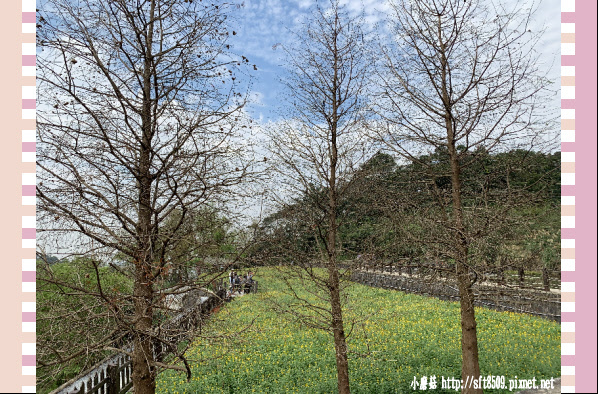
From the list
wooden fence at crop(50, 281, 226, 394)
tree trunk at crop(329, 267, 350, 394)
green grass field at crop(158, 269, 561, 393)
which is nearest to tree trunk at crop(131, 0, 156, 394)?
wooden fence at crop(50, 281, 226, 394)

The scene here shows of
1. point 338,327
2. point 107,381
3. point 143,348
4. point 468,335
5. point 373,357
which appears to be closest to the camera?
point 143,348

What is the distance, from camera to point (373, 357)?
780 cm

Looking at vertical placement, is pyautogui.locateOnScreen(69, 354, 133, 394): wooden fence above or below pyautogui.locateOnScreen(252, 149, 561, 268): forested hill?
below

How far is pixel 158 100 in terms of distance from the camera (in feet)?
14.8

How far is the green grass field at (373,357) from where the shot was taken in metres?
8.90

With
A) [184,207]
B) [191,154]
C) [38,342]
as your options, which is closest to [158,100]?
[191,154]

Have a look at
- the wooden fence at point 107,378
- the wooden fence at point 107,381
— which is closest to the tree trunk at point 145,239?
the wooden fence at point 107,378

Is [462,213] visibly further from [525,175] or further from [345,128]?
[345,128]

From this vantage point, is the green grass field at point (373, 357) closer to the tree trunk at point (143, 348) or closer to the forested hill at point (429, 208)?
the forested hill at point (429, 208)

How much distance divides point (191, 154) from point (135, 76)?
3.69ft

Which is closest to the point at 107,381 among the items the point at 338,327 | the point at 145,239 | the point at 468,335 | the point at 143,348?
the point at 143,348

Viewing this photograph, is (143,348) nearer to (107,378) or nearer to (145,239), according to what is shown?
(145,239)

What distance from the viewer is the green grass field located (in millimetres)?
8898

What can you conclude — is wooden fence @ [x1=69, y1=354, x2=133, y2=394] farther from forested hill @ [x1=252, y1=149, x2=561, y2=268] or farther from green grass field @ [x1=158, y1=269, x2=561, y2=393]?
forested hill @ [x1=252, y1=149, x2=561, y2=268]
